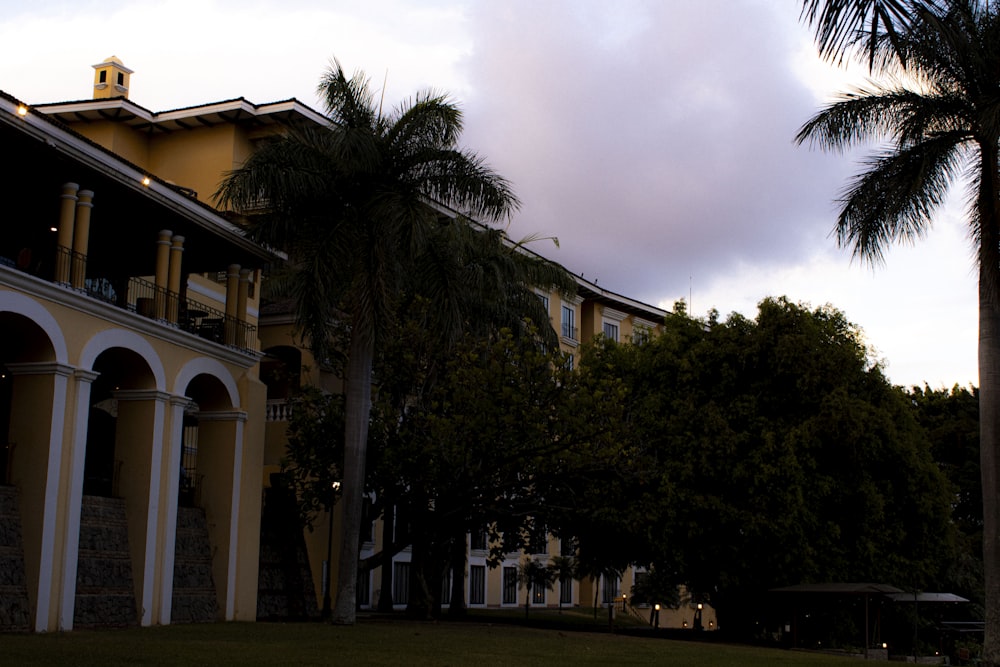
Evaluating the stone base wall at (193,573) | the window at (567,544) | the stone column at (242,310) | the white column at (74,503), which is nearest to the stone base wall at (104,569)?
the white column at (74,503)

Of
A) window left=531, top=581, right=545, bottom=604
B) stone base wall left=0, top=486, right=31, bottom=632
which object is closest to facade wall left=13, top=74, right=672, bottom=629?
stone base wall left=0, top=486, right=31, bottom=632

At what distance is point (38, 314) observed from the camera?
22.0m

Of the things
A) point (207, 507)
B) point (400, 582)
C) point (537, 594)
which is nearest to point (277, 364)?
point (207, 507)

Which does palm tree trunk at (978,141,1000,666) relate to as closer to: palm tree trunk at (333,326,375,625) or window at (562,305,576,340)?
palm tree trunk at (333,326,375,625)

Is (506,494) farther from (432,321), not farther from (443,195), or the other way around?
(443,195)

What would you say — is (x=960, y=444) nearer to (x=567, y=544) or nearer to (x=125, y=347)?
(x=567, y=544)

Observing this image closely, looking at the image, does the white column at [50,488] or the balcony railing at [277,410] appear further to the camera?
the balcony railing at [277,410]

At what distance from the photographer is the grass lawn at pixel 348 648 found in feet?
53.7

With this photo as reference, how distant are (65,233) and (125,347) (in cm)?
292

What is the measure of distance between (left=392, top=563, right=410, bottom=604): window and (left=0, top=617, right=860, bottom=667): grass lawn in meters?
16.9

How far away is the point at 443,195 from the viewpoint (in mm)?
26469

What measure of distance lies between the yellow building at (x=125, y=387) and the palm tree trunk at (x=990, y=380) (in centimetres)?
1687

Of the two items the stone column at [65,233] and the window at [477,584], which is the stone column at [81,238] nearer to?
the stone column at [65,233]

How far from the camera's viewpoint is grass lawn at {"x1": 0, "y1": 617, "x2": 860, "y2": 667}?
16.4 m
